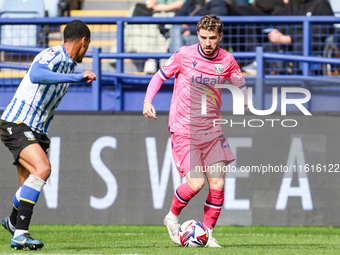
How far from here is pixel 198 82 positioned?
545 cm

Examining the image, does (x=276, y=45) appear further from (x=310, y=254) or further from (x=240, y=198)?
(x=310, y=254)

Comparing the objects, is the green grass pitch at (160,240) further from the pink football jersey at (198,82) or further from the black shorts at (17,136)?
the pink football jersey at (198,82)

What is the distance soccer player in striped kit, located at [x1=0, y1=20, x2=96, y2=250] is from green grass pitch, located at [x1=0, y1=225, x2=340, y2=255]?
17.0 inches

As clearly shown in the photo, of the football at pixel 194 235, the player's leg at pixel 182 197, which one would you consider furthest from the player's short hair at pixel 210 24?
the football at pixel 194 235

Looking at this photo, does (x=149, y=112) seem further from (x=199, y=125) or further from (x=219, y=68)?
(x=219, y=68)

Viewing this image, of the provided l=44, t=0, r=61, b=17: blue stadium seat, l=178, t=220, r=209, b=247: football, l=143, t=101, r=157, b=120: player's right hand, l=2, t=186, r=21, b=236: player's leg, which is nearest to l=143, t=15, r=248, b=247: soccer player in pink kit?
l=178, t=220, r=209, b=247: football

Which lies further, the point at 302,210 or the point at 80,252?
the point at 302,210

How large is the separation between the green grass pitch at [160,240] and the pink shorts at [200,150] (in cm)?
77

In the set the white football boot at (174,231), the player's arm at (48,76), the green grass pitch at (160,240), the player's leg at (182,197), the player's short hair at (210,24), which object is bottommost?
the green grass pitch at (160,240)

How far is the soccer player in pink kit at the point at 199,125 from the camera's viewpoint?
5.37 meters

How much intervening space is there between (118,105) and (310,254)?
12.9 ft

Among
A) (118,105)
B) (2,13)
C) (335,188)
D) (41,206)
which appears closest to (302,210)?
(335,188)

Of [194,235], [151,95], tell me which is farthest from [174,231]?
[151,95]

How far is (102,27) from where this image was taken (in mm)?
8328
